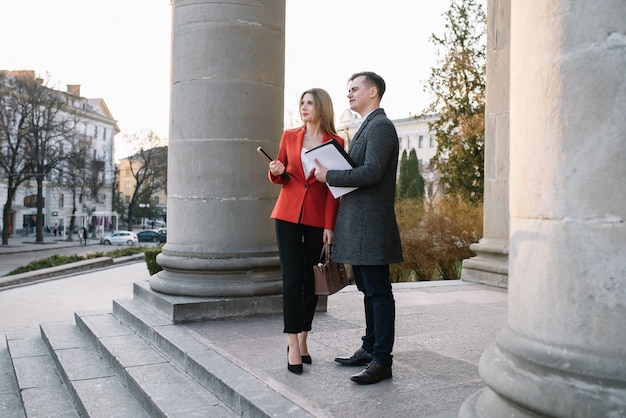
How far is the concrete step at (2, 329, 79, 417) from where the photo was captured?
5.13 metres

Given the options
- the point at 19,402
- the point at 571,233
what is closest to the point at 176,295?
the point at 19,402

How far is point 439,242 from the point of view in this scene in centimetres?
1484

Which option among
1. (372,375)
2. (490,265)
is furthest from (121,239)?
(372,375)

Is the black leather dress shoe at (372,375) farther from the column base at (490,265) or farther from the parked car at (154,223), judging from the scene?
the parked car at (154,223)

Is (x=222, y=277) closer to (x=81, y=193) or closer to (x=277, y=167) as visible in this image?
(x=277, y=167)

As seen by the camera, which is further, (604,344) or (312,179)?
(312,179)

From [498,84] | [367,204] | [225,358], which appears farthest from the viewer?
[498,84]

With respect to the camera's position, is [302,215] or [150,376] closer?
[302,215]

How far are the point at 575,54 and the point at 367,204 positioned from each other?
6.39ft

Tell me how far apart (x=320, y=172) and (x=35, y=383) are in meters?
3.54

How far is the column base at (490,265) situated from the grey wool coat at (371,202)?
5.49m

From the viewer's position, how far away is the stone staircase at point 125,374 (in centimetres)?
420

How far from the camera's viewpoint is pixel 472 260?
1000cm

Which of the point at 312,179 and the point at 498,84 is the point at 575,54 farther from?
the point at 498,84
